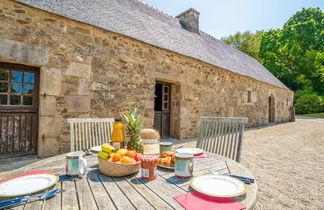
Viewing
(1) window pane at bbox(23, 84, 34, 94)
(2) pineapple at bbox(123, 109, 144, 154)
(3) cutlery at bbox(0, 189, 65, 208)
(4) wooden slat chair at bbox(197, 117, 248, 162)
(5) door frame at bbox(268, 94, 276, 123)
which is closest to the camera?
(3) cutlery at bbox(0, 189, 65, 208)

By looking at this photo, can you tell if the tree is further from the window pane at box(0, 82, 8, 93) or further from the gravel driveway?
the window pane at box(0, 82, 8, 93)

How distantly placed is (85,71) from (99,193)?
140 inches

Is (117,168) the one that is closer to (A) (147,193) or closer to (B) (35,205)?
(A) (147,193)

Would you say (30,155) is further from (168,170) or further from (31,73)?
(168,170)

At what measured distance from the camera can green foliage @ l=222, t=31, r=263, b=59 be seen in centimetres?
2289

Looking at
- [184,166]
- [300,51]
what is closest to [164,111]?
[184,166]

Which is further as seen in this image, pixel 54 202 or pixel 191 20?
pixel 191 20

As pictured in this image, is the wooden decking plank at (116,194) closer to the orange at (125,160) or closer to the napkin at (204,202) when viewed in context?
the orange at (125,160)

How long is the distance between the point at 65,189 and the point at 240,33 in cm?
2770

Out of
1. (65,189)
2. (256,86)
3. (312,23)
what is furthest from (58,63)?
(312,23)

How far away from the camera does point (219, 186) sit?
1.08 m

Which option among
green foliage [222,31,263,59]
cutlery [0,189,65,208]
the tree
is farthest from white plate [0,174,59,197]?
green foliage [222,31,263,59]

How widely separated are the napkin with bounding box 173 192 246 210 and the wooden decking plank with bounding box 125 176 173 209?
0.09 metres

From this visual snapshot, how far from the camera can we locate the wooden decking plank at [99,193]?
877 millimetres
